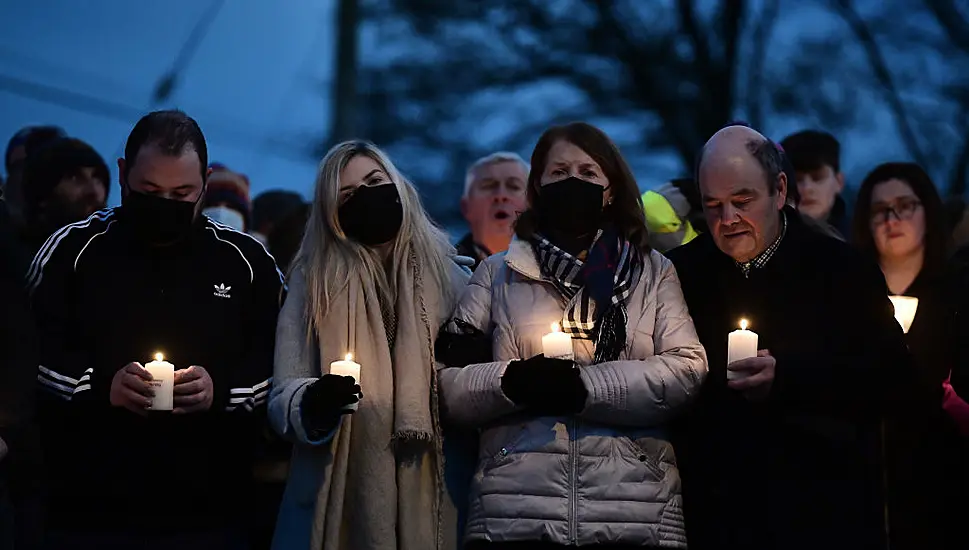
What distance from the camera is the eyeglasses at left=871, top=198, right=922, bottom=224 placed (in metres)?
6.56

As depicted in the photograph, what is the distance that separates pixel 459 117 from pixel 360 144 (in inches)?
555

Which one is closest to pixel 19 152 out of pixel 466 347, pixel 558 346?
pixel 466 347

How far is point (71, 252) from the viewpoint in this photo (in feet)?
16.8

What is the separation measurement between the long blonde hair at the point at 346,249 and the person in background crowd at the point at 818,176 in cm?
234

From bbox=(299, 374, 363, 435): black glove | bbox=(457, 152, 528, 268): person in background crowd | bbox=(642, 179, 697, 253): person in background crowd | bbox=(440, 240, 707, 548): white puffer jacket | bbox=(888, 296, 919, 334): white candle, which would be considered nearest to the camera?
bbox=(299, 374, 363, 435): black glove

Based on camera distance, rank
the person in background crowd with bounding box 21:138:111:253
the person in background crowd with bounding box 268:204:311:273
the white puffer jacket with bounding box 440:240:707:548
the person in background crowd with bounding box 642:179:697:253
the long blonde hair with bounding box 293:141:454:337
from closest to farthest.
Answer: the white puffer jacket with bounding box 440:240:707:548, the long blonde hair with bounding box 293:141:454:337, the person in background crowd with bounding box 21:138:111:253, the person in background crowd with bounding box 642:179:697:253, the person in background crowd with bounding box 268:204:311:273

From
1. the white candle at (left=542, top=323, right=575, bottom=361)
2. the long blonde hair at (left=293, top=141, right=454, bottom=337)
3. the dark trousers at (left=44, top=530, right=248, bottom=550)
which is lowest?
the dark trousers at (left=44, top=530, right=248, bottom=550)

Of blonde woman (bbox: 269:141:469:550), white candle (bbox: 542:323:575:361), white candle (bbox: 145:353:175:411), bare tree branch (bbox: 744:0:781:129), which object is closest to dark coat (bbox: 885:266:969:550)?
white candle (bbox: 542:323:575:361)

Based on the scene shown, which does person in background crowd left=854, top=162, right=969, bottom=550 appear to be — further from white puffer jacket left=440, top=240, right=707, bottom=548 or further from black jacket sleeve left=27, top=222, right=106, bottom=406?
black jacket sleeve left=27, top=222, right=106, bottom=406

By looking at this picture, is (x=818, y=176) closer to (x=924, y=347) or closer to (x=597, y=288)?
(x=924, y=347)

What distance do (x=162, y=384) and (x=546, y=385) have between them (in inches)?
48.5

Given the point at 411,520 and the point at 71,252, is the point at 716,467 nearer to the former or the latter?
the point at 411,520

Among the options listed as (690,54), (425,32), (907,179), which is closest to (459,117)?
(425,32)

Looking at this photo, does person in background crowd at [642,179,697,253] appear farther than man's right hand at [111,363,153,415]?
Yes
